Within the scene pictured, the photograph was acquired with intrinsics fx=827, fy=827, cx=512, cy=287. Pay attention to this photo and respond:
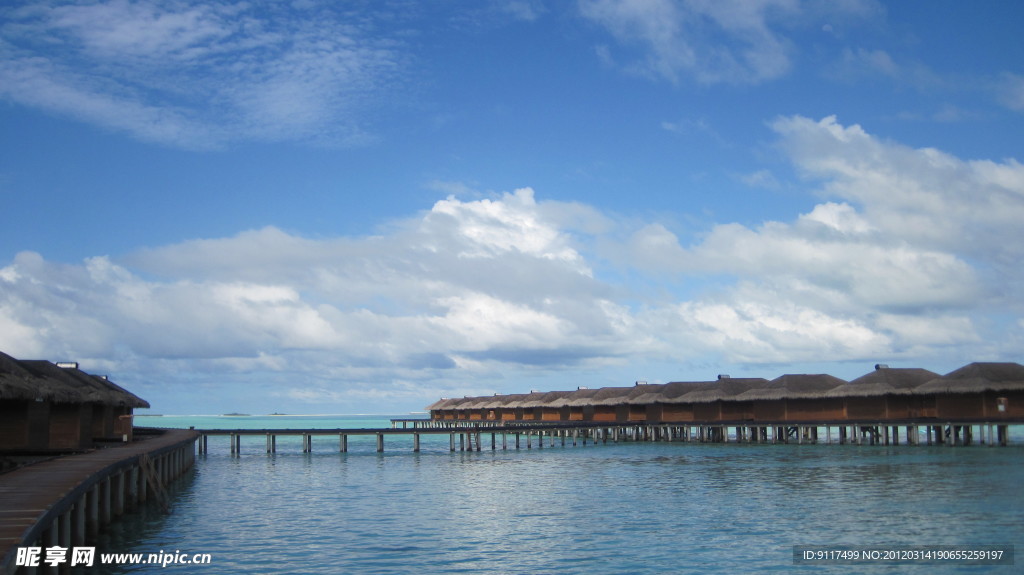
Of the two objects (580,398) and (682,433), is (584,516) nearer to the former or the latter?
(682,433)

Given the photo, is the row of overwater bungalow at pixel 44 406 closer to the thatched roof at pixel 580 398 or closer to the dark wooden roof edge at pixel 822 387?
the dark wooden roof edge at pixel 822 387

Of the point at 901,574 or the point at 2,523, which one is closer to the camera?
the point at 2,523

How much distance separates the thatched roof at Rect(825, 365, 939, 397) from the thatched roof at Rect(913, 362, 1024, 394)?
116 cm

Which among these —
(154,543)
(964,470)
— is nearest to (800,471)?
(964,470)

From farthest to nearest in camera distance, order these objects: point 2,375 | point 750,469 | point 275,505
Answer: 1. point 750,469
2. point 275,505
3. point 2,375

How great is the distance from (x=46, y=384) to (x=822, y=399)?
155 ft

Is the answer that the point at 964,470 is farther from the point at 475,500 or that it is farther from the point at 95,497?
the point at 95,497

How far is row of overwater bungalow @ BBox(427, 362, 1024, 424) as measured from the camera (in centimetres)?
4934

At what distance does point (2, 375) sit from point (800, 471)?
31.9 metres

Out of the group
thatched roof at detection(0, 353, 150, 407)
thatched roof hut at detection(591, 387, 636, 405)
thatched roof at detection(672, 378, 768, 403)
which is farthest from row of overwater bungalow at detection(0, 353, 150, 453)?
thatched roof hut at detection(591, 387, 636, 405)

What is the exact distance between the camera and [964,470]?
3594cm

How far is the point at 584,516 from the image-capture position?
25.8 metres

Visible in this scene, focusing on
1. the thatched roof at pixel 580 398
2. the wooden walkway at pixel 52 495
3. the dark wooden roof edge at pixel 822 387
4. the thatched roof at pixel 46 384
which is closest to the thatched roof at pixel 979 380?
the dark wooden roof edge at pixel 822 387

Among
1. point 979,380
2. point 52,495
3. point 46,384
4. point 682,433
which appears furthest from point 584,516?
point 682,433
